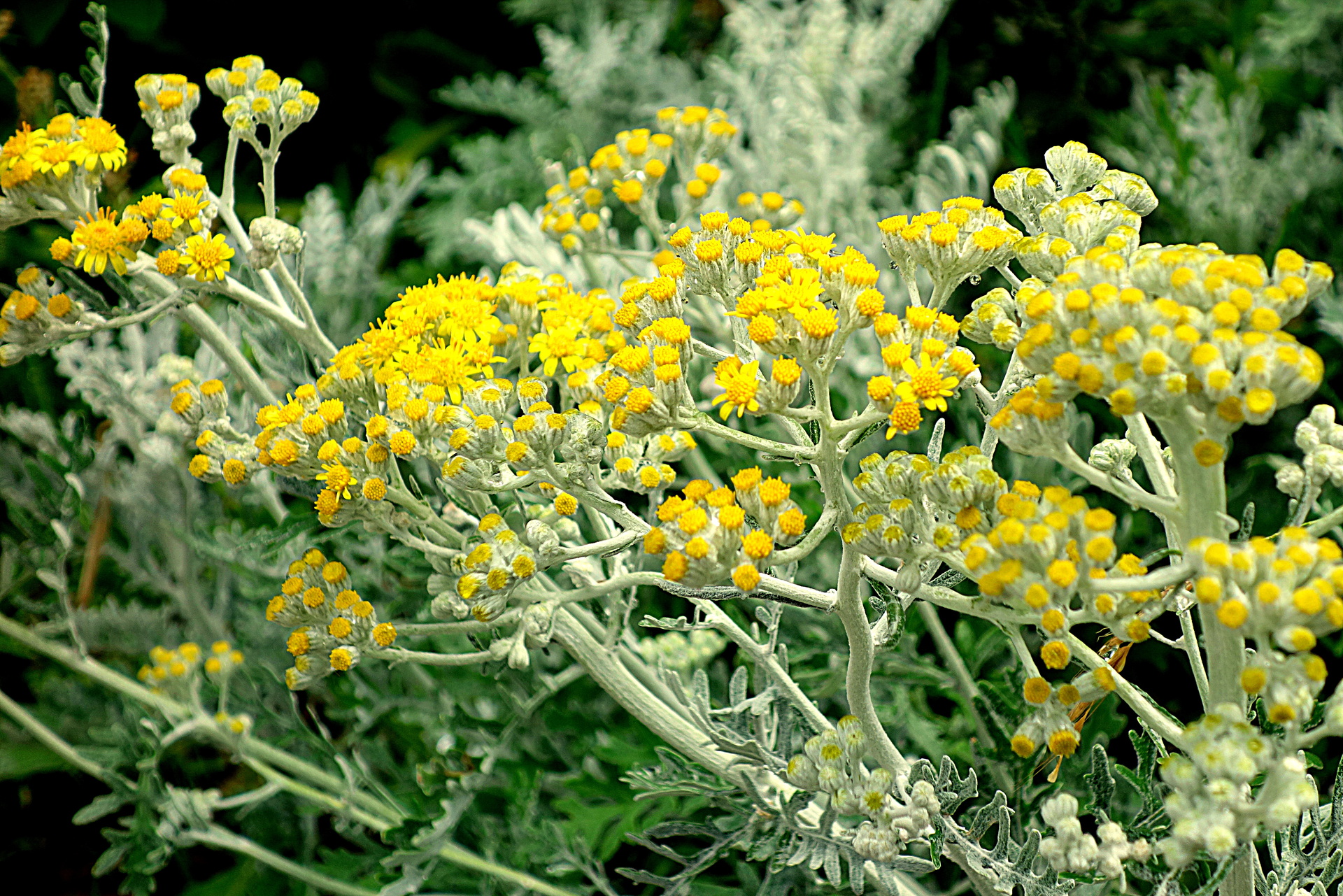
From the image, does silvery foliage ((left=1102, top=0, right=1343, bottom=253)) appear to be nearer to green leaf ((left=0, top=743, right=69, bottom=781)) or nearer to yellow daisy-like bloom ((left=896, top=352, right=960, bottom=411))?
yellow daisy-like bloom ((left=896, top=352, right=960, bottom=411))

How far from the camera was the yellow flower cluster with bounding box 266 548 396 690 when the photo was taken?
1.00 m

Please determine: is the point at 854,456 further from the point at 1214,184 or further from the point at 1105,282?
the point at 1214,184

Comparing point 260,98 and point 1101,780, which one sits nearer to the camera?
point 1101,780

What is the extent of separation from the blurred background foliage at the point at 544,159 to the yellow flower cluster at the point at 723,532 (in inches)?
17.5

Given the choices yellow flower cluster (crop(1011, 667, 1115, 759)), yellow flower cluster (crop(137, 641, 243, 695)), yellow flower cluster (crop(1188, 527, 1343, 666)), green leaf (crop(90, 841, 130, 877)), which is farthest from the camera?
yellow flower cluster (crop(137, 641, 243, 695))

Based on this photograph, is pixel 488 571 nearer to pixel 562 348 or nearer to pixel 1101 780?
pixel 562 348

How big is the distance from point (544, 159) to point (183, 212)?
1.14m

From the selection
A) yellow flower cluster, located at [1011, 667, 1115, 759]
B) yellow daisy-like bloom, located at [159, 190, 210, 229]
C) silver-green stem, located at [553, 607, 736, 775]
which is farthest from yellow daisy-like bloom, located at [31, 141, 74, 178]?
yellow flower cluster, located at [1011, 667, 1115, 759]

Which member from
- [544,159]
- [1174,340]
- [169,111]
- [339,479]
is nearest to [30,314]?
[169,111]

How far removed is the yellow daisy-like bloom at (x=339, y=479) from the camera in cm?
96

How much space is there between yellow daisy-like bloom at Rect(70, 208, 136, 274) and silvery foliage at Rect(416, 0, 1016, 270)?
3.07 feet

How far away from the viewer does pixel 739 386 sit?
827mm

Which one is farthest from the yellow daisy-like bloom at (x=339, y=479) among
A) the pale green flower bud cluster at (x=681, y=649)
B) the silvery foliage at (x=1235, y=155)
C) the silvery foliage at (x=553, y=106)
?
the silvery foliage at (x=1235, y=155)

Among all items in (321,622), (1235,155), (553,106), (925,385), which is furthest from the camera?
(553,106)
